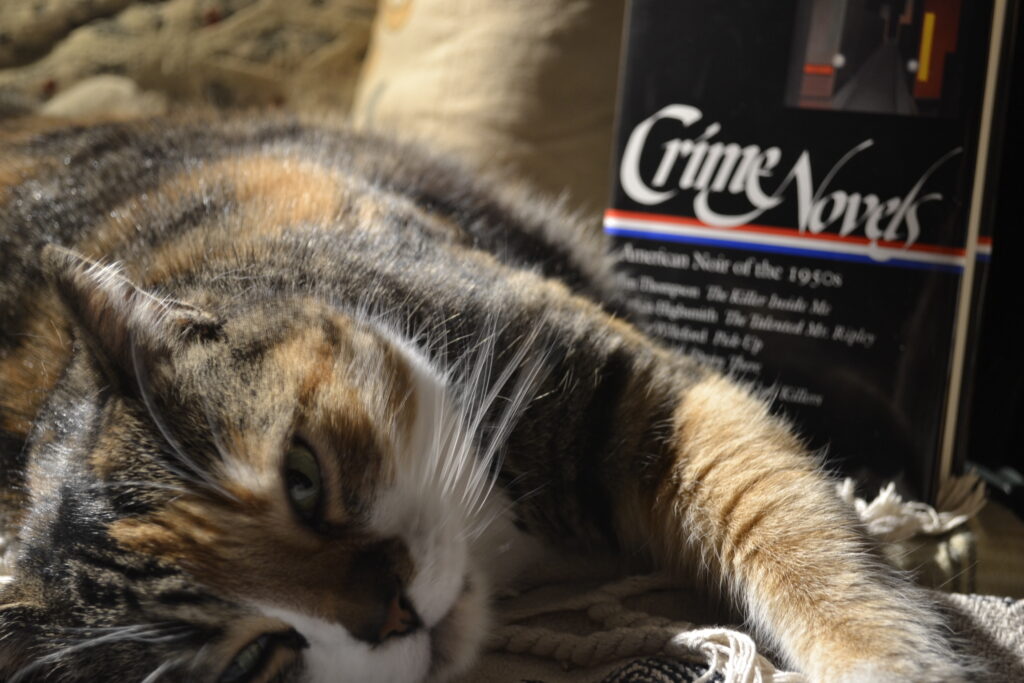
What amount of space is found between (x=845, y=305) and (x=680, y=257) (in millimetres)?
203

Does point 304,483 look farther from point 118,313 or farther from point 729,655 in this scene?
point 729,655

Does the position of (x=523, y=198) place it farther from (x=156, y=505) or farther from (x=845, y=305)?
(x=156, y=505)

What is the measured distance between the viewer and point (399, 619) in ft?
2.33

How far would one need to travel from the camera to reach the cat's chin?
753mm

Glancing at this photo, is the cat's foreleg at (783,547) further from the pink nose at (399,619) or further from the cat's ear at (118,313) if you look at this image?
the cat's ear at (118,313)

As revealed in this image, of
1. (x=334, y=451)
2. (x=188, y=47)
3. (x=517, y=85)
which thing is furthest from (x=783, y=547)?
(x=188, y=47)

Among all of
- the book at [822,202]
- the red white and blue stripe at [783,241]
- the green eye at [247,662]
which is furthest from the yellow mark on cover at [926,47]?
the green eye at [247,662]

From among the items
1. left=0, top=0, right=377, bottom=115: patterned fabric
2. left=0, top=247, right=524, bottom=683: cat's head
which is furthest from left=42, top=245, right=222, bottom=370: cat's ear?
left=0, top=0, right=377, bottom=115: patterned fabric

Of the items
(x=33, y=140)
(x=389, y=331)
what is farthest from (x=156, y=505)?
(x=33, y=140)

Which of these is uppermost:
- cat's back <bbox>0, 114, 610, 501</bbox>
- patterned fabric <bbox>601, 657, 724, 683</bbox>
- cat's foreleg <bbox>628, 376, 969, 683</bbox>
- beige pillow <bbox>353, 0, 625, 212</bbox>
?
beige pillow <bbox>353, 0, 625, 212</bbox>

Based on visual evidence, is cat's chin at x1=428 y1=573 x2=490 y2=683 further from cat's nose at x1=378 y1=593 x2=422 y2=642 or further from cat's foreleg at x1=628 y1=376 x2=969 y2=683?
cat's foreleg at x1=628 y1=376 x2=969 y2=683

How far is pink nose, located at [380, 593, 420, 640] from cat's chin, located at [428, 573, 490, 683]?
32 millimetres

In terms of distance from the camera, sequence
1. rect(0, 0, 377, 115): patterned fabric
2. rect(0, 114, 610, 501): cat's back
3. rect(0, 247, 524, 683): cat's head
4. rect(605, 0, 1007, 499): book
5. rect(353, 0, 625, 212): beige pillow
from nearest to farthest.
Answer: rect(0, 247, 524, 683): cat's head, rect(0, 114, 610, 501): cat's back, rect(605, 0, 1007, 499): book, rect(353, 0, 625, 212): beige pillow, rect(0, 0, 377, 115): patterned fabric

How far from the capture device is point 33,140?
121cm
